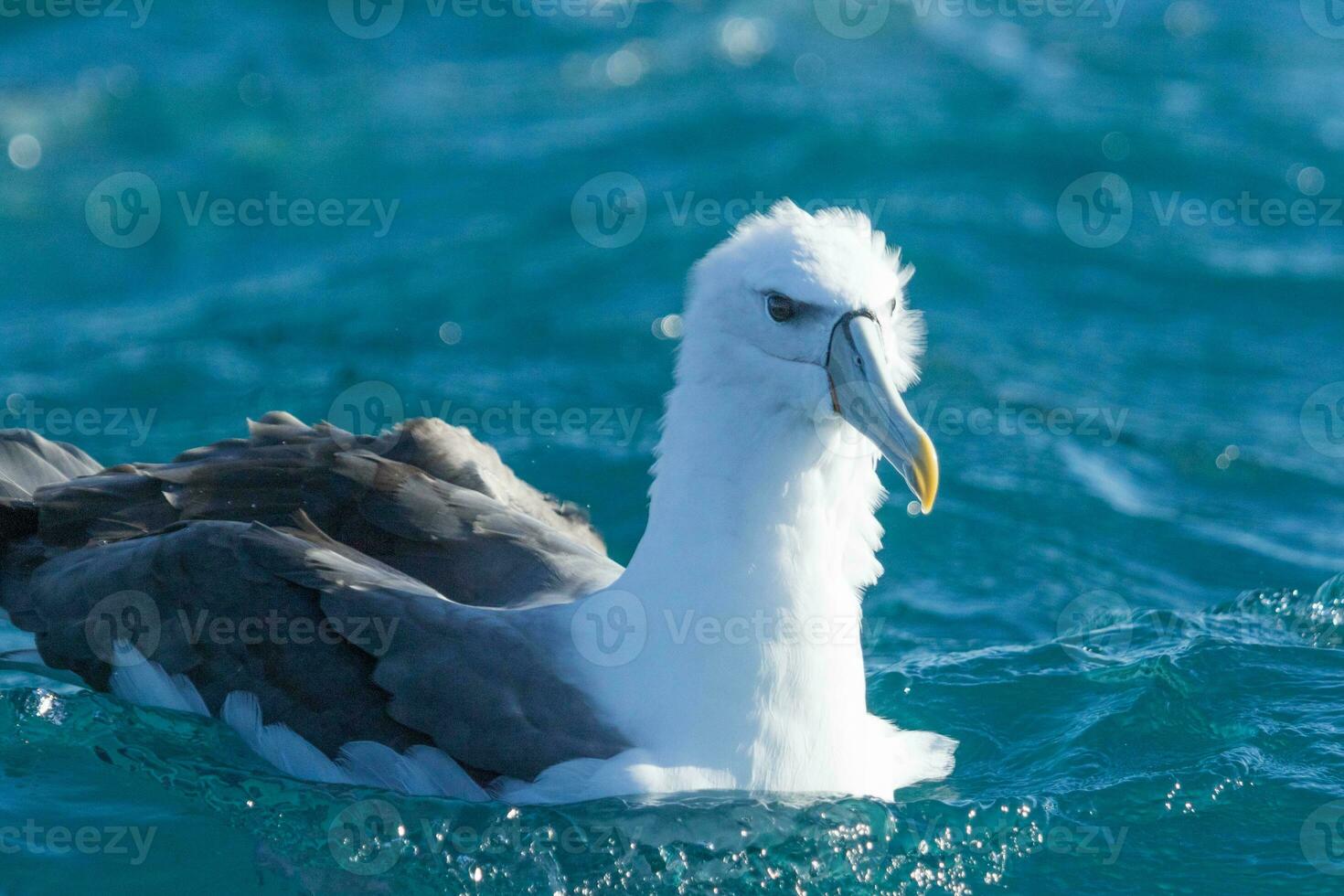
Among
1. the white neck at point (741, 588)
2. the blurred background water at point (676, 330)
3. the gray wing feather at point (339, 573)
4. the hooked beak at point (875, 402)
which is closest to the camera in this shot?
the hooked beak at point (875, 402)

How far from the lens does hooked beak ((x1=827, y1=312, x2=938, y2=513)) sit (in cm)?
506

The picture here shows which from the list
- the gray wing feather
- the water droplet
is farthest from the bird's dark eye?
the water droplet

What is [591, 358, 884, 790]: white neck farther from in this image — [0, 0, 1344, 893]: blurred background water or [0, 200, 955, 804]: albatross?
[0, 0, 1344, 893]: blurred background water

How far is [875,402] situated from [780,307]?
0.46m

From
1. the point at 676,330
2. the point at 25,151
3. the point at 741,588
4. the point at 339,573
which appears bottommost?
the point at 339,573

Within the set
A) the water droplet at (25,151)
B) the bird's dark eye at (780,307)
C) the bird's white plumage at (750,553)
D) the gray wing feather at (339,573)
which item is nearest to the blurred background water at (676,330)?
the water droplet at (25,151)

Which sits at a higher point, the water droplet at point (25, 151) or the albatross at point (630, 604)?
the water droplet at point (25, 151)

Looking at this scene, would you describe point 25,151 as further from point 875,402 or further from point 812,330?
point 875,402

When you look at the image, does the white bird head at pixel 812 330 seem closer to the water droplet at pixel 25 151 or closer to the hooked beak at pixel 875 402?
the hooked beak at pixel 875 402

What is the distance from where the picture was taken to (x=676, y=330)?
10539 millimetres

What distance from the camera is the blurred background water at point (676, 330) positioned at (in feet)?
19.4

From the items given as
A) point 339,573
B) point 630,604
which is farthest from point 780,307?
point 339,573

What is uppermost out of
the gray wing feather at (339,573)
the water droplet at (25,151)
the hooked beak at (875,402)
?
the water droplet at (25,151)

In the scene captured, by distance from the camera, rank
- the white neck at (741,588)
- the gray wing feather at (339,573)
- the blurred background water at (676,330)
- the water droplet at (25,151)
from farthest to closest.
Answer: the water droplet at (25,151) → the blurred background water at (676,330) → the gray wing feather at (339,573) → the white neck at (741,588)
